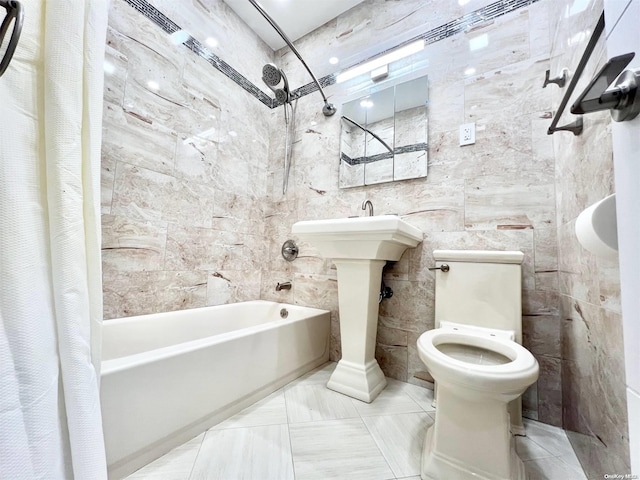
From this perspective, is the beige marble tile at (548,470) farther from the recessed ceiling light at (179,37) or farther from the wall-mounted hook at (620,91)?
the recessed ceiling light at (179,37)

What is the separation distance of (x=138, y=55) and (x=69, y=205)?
124cm

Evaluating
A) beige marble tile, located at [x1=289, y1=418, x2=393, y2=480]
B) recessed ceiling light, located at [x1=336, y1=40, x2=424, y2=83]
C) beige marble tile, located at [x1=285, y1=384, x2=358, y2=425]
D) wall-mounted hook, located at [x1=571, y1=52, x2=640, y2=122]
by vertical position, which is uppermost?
recessed ceiling light, located at [x1=336, y1=40, x2=424, y2=83]

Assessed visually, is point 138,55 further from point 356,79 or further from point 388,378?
point 388,378

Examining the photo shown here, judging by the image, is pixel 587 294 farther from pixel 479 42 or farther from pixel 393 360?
pixel 479 42

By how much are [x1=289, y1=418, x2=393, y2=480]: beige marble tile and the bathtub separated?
0.30 m

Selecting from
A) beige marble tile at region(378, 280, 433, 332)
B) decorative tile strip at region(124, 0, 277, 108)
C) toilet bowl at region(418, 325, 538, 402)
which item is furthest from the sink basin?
decorative tile strip at region(124, 0, 277, 108)

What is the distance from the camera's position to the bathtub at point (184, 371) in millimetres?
784

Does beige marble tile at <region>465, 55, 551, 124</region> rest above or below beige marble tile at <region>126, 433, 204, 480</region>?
above

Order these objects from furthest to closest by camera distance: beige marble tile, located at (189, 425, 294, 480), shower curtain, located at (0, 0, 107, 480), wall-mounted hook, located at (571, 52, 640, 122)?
beige marble tile, located at (189, 425, 294, 480) → shower curtain, located at (0, 0, 107, 480) → wall-mounted hook, located at (571, 52, 640, 122)

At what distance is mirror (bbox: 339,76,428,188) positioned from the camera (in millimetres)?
1543

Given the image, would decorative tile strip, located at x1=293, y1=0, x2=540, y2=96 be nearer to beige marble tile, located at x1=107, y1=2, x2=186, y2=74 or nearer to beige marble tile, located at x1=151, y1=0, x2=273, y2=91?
beige marble tile, located at x1=151, y1=0, x2=273, y2=91

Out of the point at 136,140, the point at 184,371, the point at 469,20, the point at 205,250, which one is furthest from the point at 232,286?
the point at 469,20

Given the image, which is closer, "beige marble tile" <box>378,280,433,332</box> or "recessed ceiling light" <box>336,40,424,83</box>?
"beige marble tile" <box>378,280,433,332</box>

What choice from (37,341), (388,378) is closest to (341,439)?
(388,378)
